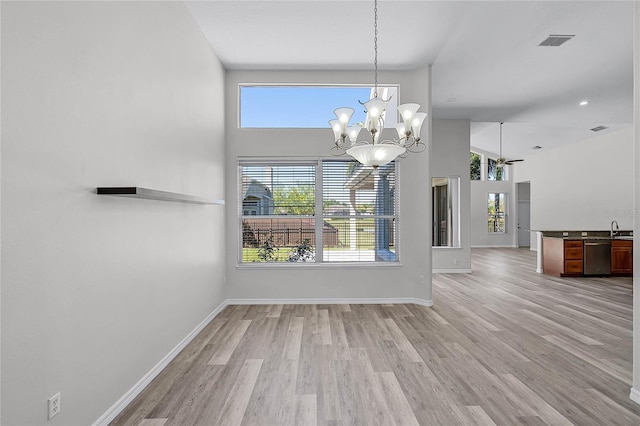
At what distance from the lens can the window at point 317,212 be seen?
4.83 meters

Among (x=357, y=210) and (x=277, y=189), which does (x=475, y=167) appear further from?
(x=277, y=189)

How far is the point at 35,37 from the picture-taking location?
1.54 m

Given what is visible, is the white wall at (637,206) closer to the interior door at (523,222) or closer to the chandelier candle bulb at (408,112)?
the chandelier candle bulb at (408,112)

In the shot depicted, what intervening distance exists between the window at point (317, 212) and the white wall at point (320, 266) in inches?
6.1

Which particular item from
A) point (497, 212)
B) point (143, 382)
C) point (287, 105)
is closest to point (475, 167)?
point (497, 212)

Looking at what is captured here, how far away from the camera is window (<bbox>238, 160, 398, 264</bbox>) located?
483cm

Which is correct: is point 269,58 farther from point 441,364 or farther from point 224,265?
point 441,364

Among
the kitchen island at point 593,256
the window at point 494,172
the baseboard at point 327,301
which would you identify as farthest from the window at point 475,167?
the baseboard at point 327,301

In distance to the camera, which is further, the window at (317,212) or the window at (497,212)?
the window at (497,212)

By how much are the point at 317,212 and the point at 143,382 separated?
2989 mm

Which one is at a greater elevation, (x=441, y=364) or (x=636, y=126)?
(x=636, y=126)

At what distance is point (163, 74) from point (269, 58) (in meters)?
1.91

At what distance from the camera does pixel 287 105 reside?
4805mm

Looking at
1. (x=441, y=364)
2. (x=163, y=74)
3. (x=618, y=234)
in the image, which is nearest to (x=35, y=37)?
(x=163, y=74)
